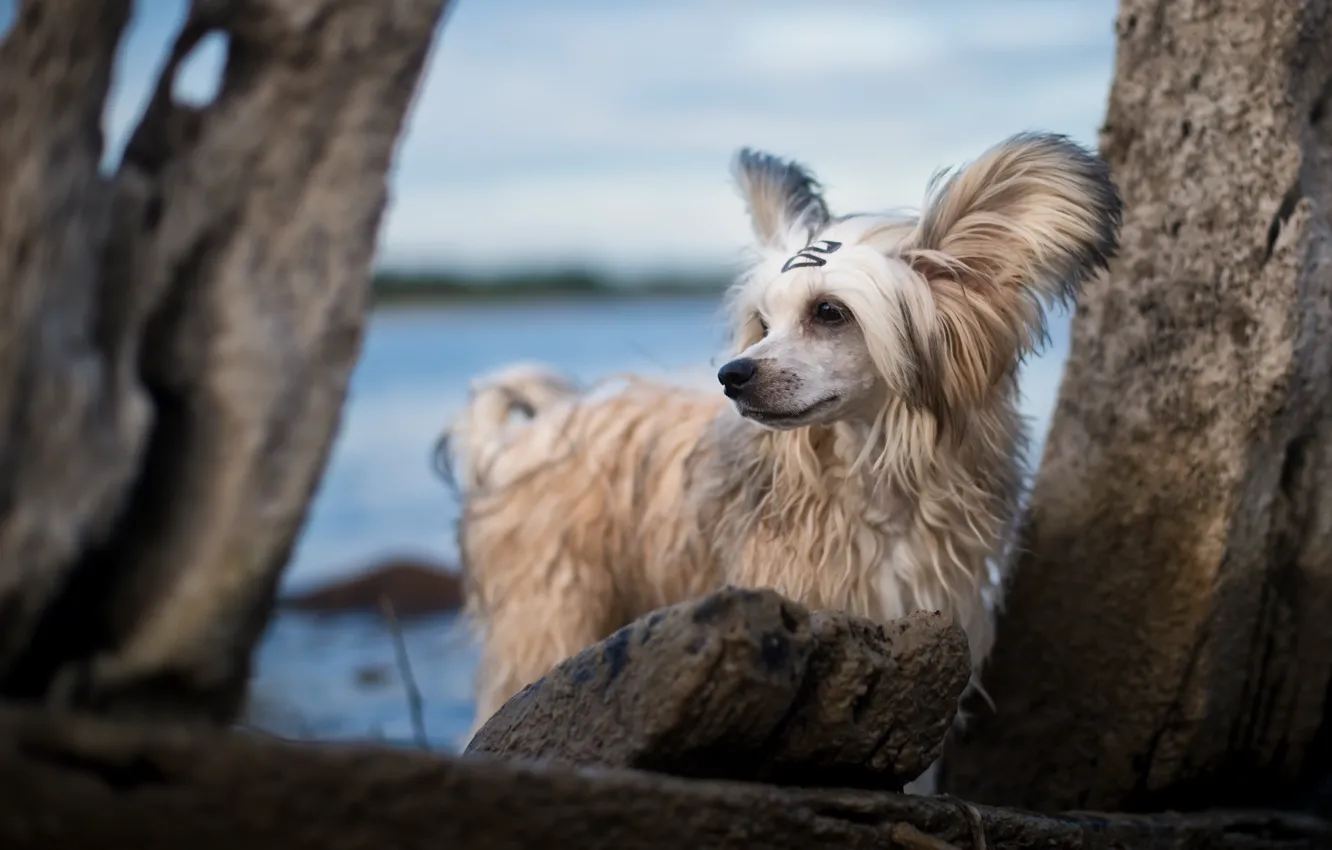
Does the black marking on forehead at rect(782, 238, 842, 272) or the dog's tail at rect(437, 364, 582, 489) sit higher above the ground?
the black marking on forehead at rect(782, 238, 842, 272)

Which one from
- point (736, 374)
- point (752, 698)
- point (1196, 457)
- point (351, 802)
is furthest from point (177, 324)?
point (1196, 457)

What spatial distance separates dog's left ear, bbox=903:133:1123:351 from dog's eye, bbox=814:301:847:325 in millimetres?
249

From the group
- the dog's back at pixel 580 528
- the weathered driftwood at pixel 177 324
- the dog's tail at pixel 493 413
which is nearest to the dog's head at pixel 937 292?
the dog's back at pixel 580 528

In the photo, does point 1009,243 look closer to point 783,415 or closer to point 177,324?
point 783,415

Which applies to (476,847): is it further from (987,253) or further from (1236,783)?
(1236,783)

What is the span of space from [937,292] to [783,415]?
53 centimetres

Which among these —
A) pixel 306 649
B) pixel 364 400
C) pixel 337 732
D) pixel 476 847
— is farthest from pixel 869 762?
pixel 364 400

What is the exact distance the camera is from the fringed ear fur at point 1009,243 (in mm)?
3949

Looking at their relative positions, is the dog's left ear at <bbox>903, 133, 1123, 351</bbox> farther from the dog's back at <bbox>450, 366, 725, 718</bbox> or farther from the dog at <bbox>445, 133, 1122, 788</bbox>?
the dog's back at <bbox>450, 366, 725, 718</bbox>

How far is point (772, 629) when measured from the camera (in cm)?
290

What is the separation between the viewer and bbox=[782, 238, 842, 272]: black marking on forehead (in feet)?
13.7

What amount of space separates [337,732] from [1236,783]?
391 cm

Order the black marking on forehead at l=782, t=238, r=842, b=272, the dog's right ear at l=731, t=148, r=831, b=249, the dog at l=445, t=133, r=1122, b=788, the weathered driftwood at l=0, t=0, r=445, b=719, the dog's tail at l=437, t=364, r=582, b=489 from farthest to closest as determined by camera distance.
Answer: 1. the dog's tail at l=437, t=364, r=582, b=489
2. the dog's right ear at l=731, t=148, r=831, b=249
3. the black marking on forehead at l=782, t=238, r=842, b=272
4. the dog at l=445, t=133, r=1122, b=788
5. the weathered driftwood at l=0, t=0, r=445, b=719

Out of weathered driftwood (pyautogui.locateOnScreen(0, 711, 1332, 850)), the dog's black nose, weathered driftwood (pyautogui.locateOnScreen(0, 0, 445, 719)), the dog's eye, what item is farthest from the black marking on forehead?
weathered driftwood (pyautogui.locateOnScreen(0, 0, 445, 719))
